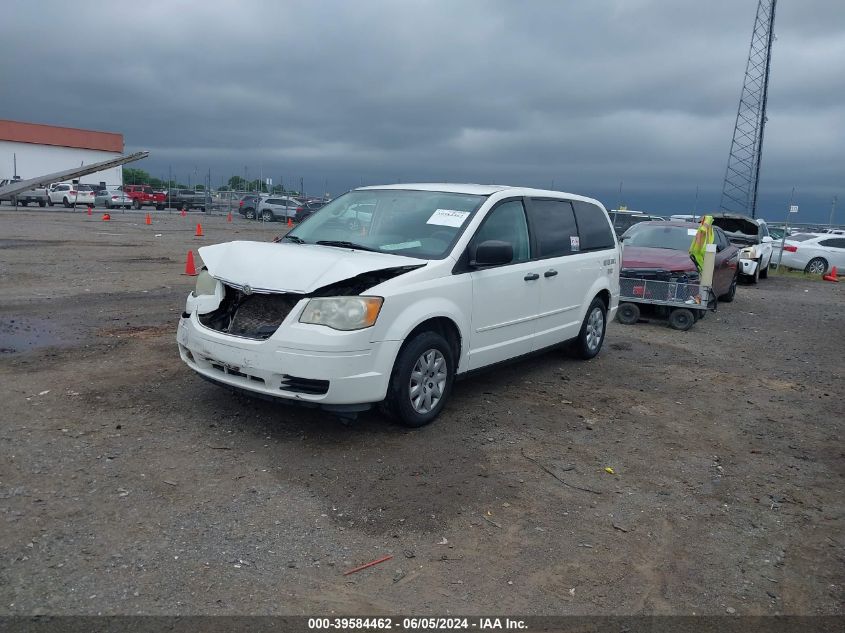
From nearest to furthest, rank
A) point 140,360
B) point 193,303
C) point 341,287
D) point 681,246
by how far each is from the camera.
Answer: point 341,287, point 193,303, point 140,360, point 681,246

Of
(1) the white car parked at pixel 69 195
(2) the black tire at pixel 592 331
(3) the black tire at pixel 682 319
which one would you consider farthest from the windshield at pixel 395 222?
(1) the white car parked at pixel 69 195

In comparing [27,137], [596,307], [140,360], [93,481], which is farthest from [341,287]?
[27,137]

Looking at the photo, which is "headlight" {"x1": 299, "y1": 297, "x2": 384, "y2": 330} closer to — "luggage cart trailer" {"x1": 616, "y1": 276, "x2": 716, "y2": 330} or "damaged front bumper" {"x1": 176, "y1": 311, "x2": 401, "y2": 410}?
"damaged front bumper" {"x1": 176, "y1": 311, "x2": 401, "y2": 410}

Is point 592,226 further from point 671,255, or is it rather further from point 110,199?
point 110,199

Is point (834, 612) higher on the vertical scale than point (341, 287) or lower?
lower

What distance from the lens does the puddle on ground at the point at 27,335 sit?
7.58 metres

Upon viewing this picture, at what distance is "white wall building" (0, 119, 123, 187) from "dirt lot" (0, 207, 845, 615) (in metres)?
64.8

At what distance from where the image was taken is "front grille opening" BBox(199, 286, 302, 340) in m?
5.20

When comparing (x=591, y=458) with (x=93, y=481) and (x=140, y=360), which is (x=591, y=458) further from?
(x=140, y=360)

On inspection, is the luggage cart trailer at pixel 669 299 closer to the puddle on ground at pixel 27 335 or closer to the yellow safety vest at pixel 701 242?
the yellow safety vest at pixel 701 242

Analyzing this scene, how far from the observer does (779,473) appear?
5297 millimetres

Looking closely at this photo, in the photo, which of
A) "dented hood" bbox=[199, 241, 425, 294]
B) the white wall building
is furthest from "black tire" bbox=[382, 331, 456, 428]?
the white wall building

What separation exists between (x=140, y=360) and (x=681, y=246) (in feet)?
29.7

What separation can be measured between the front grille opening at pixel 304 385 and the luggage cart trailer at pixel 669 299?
23.5 ft
